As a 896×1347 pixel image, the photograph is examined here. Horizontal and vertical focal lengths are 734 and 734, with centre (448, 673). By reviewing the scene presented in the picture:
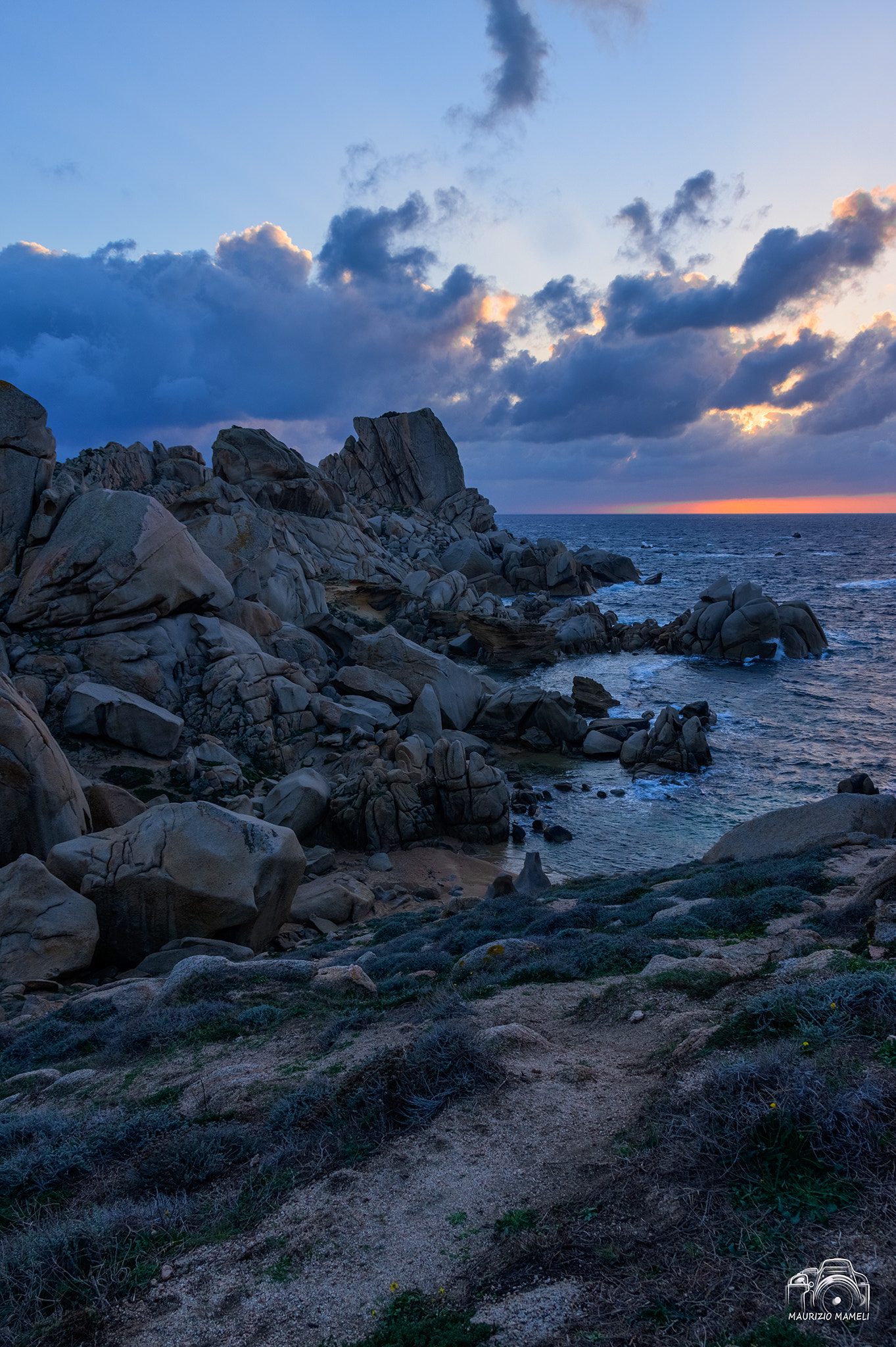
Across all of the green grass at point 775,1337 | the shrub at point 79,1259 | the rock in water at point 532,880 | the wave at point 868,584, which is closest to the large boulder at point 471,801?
the rock in water at point 532,880

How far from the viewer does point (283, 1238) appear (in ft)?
16.3

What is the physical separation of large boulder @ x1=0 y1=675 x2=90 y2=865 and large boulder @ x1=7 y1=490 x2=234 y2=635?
8964 millimetres

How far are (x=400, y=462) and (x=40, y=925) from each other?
90160 mm

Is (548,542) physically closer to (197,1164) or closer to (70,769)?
(70,769)

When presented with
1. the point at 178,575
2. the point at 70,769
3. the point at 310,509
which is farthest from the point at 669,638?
the point at 70,769

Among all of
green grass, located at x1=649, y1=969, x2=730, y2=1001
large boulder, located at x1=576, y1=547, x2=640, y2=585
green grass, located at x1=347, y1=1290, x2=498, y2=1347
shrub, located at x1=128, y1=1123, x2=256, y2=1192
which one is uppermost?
large boulder, located at x1=576, y1=547, x2=640, y2=585

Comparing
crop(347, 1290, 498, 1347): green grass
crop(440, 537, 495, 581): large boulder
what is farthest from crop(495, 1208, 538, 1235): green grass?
crop(440, 537, 495, 581): large boulder

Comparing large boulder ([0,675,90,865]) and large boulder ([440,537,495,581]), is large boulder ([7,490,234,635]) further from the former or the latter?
large boulder ([440,537,495,581])

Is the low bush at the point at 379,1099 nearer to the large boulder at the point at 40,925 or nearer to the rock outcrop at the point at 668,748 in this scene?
the large boulder at the point at 40,925

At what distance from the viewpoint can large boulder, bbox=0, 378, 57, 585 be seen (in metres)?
24.6

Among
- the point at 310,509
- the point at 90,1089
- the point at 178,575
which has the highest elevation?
the point at 310,509

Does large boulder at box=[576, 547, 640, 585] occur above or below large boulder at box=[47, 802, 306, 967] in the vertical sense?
above

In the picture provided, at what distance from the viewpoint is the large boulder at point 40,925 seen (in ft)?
43.3

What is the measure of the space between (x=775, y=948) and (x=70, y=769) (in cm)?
1522
